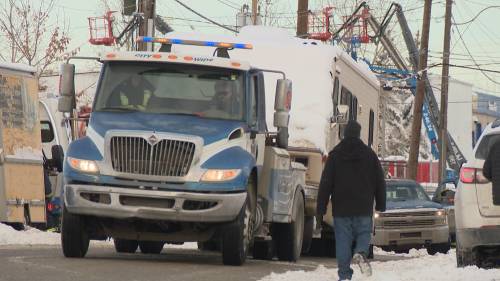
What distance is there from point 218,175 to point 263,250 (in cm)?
413

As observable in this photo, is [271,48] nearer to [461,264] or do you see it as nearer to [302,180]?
[302,180]

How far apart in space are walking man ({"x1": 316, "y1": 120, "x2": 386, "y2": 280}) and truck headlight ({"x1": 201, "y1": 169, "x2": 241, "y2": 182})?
2.06 metres

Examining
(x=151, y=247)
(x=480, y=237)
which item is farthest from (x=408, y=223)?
(x=480, y=237)

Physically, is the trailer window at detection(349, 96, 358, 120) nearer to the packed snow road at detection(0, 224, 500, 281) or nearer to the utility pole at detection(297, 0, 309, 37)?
the packed snow road at detection(0, 224, 500, 281)

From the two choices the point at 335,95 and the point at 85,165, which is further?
the point at 335,95

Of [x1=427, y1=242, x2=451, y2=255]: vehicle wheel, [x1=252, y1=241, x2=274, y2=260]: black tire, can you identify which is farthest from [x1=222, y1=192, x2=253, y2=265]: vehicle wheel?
[x1=427, y1=242, x2=451, y2=255]: vehicle wheel

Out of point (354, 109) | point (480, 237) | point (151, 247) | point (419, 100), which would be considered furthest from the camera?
point (419, 100)

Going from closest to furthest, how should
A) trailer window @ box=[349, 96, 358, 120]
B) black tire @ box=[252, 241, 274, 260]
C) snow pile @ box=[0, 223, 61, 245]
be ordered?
black tire @ box=[252, 241, 274, 260]
snow pile @ box=[0, 223, 61, 245]
trailer window @ box=[349, 96, 358, 120]

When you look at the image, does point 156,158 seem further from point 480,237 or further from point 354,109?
point 354,109

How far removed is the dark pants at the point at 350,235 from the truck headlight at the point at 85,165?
330cm

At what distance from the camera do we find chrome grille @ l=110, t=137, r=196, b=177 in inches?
577

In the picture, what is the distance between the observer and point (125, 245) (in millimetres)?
18141

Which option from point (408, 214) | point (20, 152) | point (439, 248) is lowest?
point (439, 248)

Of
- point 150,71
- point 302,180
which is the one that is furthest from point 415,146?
point 150,71
